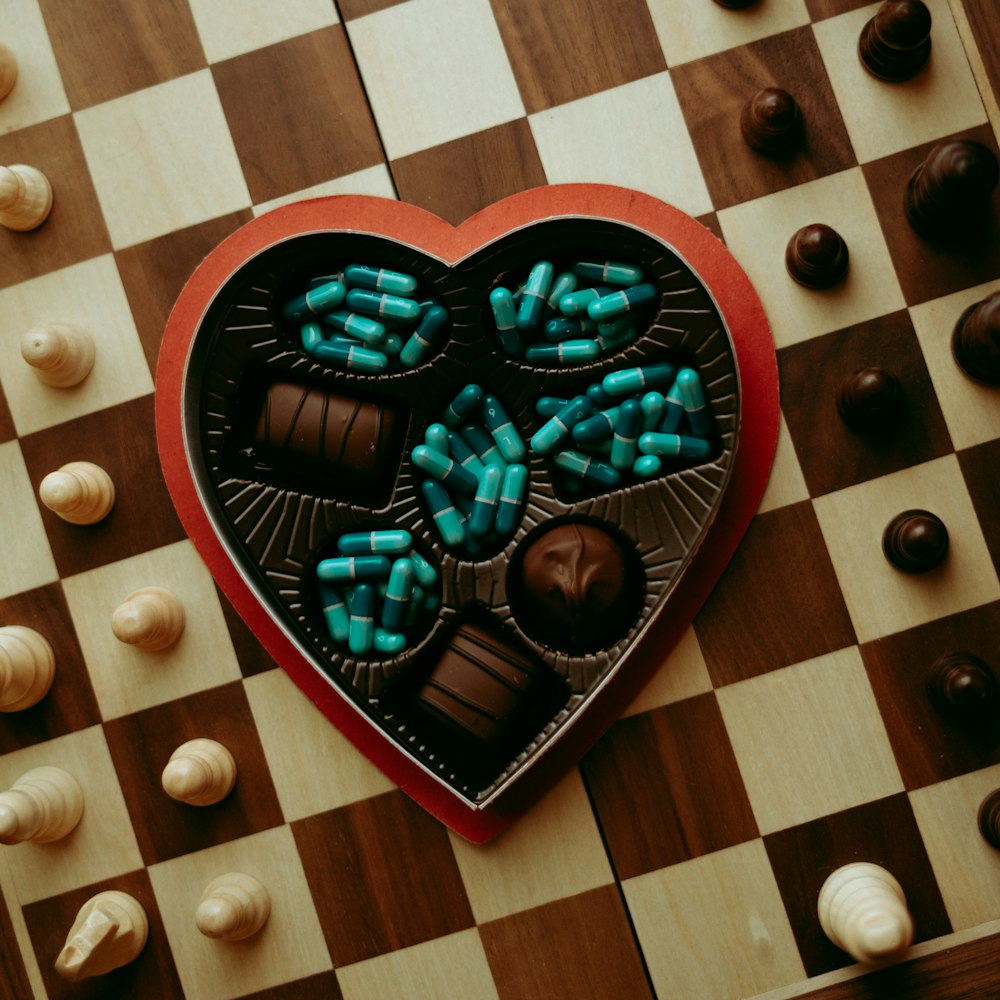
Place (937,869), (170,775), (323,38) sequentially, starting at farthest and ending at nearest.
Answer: (323,38)
(937,869)
(170,775)

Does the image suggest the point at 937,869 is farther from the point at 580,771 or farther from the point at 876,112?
the point at 876,112

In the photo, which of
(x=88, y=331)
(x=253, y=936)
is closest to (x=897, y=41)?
(x=88, y=331)

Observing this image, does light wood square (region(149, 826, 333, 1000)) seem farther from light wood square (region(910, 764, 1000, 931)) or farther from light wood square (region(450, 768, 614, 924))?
light wood square (region(910, 764, 1000, 931))

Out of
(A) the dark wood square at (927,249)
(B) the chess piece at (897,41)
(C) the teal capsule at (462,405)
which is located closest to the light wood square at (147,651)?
(C) the teal capsule at (462,405)

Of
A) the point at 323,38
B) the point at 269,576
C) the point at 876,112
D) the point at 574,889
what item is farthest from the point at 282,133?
the point at 574,889

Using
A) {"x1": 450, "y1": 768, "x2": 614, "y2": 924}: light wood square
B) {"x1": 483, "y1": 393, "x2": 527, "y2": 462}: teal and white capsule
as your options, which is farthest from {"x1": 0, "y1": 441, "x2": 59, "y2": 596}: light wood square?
{"x1": 450, "y1": 768, "x2": 614, "y2": 924}: light wood square

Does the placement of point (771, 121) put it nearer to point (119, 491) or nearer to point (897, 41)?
point (897, 41)

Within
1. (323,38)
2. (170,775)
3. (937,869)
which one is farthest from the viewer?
(323,38)
